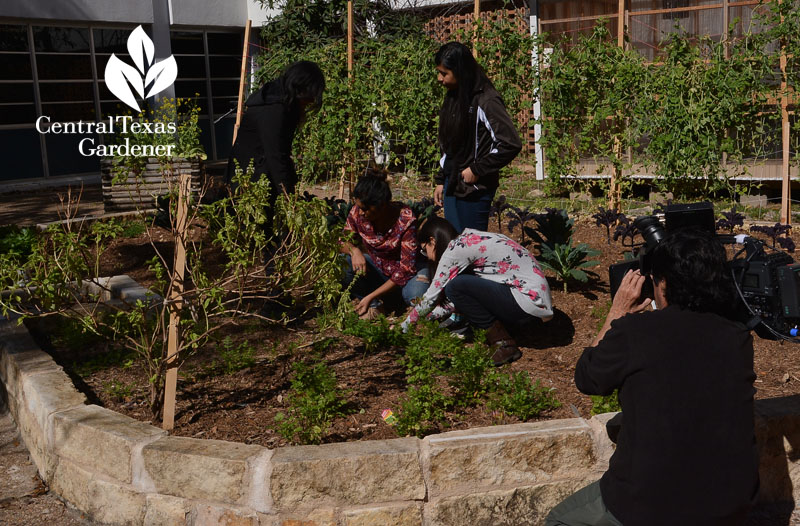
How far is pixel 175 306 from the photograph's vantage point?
13.0 ft

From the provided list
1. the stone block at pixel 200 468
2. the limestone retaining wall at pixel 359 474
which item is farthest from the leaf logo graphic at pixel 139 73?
A: the stone block at pixel 200 468

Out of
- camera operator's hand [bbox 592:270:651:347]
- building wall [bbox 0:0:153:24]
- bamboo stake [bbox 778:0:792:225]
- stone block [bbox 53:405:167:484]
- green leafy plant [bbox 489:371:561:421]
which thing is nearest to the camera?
camera operator's hand [bbox 592:270:651:347]

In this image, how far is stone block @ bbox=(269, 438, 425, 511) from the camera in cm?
325

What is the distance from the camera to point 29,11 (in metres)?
12.7

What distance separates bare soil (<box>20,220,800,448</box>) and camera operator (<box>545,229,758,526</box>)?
51.6 inches

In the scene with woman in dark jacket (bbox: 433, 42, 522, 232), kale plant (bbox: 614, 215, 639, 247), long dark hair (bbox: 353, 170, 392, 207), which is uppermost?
woman in dark jacket (bbox: 433, 42, 522, 232)

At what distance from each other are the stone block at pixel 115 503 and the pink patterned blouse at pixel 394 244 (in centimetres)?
233

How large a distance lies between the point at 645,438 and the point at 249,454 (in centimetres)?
147

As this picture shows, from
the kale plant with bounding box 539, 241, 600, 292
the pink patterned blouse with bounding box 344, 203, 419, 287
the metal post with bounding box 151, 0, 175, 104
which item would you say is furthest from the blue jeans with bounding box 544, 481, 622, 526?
the metal post with bounding box 151, 0, 175, 104

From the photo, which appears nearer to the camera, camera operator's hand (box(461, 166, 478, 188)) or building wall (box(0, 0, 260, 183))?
camera operator's hand (box(461, 166, 478, 188))

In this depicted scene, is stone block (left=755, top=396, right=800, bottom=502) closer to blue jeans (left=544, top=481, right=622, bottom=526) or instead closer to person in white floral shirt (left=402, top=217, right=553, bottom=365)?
blue jeans (left=544, top=481, right=622, bottom=526)

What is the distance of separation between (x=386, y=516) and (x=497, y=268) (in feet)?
6.22

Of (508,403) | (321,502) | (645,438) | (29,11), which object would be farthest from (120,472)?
(29,11)

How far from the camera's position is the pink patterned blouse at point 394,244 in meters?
5.44
